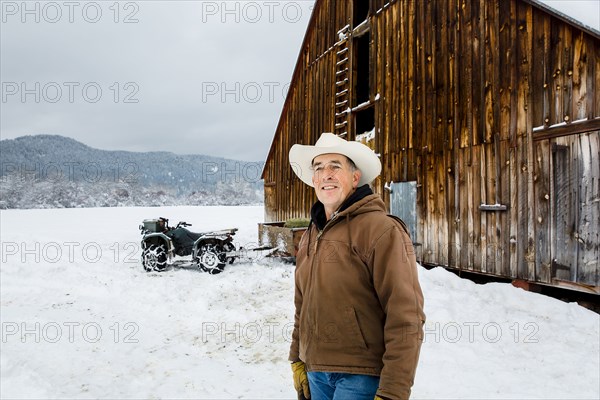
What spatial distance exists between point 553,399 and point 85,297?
8060 mm

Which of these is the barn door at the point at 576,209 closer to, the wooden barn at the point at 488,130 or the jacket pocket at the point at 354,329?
the wooden barn at the point at 488,130

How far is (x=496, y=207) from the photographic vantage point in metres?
7.06

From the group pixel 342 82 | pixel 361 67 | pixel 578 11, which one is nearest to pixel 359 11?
pixel 361 67

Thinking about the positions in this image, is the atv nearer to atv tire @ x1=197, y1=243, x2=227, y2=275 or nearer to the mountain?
atv tire @ x1=197, y1=243, x2=227, y2=275

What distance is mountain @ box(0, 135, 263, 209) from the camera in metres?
39.1

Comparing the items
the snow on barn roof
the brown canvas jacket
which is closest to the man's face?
the brown canvas jacket

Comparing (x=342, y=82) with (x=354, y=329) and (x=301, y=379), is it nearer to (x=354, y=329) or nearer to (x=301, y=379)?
(x=301, y=379)

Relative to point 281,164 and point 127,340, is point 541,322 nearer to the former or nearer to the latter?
point 127,340

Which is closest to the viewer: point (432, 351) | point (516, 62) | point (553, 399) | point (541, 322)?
point (553, 399)

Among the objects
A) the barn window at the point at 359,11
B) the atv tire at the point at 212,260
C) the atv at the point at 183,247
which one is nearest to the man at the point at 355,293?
the atv tire at the point at 212,260

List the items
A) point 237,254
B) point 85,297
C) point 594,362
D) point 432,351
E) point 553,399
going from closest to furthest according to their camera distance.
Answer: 1. point 553,399
2. point 594,362
3. point 432,351
4. point 85,297
5. point 237,254

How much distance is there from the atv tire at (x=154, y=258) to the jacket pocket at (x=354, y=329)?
8998 mm

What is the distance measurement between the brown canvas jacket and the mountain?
9943mm

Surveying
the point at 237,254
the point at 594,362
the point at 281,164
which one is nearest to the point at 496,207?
the point at 594,362
